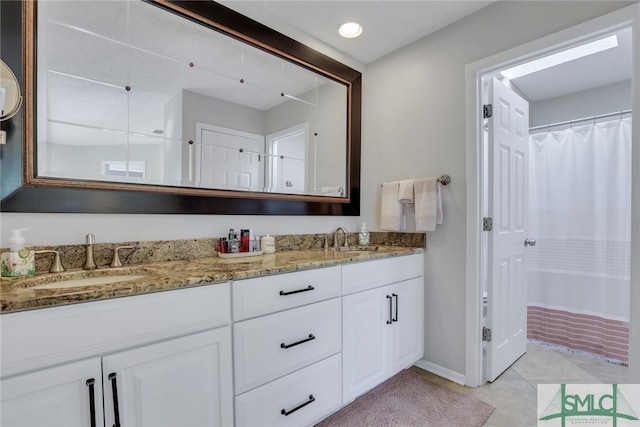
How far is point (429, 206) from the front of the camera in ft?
6.62

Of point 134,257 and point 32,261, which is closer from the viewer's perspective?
point 32,261

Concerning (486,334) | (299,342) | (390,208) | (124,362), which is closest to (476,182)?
(390,208)

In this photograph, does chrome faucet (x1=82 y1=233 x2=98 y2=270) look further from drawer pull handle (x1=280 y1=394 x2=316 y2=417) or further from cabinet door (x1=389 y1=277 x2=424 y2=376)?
cabinet door (x1=389 y1=277 x2=424 y2=376)

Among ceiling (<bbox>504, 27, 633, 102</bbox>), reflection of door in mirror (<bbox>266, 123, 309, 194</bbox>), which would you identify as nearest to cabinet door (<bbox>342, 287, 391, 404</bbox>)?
reflection of door in mirror (<bbox>266, 123, 309, 194</bbox>)

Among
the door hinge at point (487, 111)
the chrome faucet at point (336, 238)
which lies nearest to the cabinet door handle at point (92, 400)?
the chrome faucet at point (336, 238)

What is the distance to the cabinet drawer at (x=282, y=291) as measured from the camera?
1212 millimetres

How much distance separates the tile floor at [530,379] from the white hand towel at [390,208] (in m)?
1.07

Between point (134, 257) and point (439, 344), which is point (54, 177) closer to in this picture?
point (134, 257)

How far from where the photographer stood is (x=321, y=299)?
149 centimetres

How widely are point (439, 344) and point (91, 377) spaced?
6.45 ft

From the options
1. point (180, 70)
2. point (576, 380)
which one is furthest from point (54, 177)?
point (576, 380)

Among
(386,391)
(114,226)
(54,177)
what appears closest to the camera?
(54,177)

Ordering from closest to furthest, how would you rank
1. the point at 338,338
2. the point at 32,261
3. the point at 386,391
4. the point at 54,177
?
the point at 32,261
the point at 54,177
the point at 338,338
the point at 386,391

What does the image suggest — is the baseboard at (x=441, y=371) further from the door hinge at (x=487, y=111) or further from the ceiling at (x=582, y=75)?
the ceiling at (x=582, y=75)
